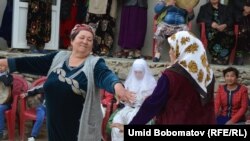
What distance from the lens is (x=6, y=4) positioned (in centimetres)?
909

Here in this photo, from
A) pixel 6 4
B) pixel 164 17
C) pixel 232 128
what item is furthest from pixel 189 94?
pixel 6 4

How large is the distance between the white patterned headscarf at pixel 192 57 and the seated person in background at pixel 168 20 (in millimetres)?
4421

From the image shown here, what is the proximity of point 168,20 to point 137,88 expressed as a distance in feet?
6.36

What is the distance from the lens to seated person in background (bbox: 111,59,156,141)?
21.1ft

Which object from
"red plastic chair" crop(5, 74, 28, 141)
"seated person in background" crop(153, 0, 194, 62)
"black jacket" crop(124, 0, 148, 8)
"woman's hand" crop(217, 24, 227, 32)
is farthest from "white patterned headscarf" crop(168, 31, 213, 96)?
"black jacket" crop(124, 0, 148, 8)

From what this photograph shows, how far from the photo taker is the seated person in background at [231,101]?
6.55m

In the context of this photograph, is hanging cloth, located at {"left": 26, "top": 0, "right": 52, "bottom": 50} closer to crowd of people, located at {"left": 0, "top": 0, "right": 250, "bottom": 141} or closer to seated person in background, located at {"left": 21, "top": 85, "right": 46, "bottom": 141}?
seated person in background, located at {"left": 21, "top": 85, "right": 46, "bottom": 141}

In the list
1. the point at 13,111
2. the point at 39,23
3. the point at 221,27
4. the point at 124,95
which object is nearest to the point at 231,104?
the point at 221,27

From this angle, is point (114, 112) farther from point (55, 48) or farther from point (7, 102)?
point (55, 48)

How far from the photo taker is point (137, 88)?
665 centimetres

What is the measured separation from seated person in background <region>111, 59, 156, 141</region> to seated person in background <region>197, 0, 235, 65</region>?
2.15 metres

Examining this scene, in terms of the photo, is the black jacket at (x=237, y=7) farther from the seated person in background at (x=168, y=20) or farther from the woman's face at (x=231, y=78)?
the woman's face at (x=231, y=78)

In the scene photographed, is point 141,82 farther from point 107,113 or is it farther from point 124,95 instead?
point 124,95

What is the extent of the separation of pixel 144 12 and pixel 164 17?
75 cm
